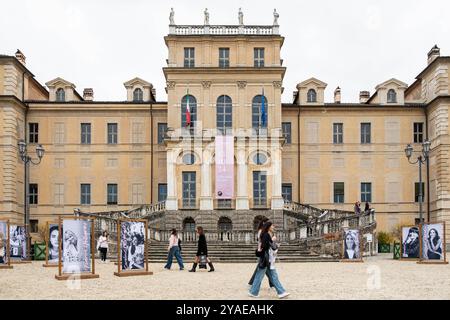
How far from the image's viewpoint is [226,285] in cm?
2052

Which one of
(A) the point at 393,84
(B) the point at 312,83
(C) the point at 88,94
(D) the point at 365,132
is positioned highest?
(B) the point at 312,83

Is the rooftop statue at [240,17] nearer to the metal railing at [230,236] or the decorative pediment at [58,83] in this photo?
the decorative pediment at [58,83]

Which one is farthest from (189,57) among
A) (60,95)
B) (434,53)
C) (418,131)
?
(434,53)

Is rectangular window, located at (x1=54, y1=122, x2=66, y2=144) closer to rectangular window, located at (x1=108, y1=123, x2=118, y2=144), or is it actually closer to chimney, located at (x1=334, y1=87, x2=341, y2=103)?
rectangular window, located at (x1=108, y1=123, x2=118, y2=144)

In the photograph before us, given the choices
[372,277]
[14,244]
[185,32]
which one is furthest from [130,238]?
[185,32]

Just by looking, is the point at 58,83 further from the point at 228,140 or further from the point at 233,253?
the point at 233,253

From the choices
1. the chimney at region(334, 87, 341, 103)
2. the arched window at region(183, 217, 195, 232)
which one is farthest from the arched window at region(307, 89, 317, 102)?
the arched window at region(183, 217, 195, 232)

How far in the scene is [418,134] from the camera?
2219 inches

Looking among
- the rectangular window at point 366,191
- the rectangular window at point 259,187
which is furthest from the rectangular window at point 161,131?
the rectangular window at point 366,191

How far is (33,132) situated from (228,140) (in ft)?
52.5

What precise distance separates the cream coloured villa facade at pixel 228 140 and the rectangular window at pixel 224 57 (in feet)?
0.25

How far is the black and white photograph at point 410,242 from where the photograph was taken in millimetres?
33281
